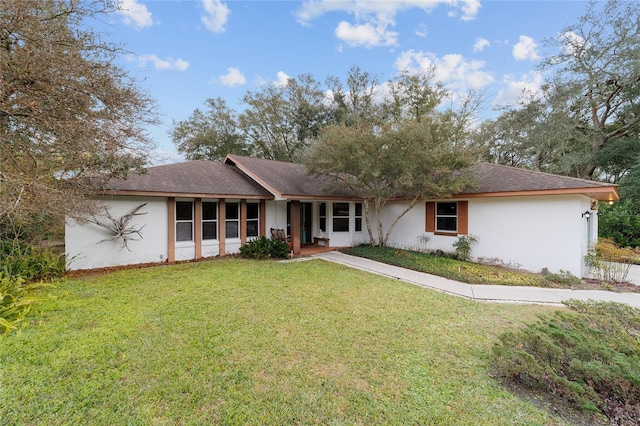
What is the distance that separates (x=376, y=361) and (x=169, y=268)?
7123 mm

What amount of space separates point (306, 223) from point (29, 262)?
9360 mm

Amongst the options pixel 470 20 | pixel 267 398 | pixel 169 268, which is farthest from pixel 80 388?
pixel 470 20

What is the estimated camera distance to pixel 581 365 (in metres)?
2.79

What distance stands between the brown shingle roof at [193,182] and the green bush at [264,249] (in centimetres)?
183

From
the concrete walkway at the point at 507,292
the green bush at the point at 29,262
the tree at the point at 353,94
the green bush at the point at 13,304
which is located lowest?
the concrete walkway at the point at 507,292

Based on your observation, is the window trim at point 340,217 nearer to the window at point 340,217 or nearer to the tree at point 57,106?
the window at point 340,217

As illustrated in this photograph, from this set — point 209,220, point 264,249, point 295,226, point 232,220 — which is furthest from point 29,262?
point 295,226

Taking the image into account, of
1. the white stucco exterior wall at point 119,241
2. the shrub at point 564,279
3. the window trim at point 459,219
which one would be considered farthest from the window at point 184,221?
the shrub at point 564,279

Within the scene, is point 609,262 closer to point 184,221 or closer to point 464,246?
point 464,246

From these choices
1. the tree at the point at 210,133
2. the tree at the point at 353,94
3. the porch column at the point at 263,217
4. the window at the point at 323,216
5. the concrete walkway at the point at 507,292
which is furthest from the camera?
the tree at the point at 353,94

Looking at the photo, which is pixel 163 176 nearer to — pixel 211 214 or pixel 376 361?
pixel 211 214

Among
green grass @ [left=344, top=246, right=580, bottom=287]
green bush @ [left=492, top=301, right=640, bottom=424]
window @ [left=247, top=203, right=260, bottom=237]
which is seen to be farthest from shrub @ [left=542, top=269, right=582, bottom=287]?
window @ [left=247, top=203, right=260, bottom=237]

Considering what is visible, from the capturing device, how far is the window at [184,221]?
969 centimetres

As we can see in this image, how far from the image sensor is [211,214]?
34.0 ft
